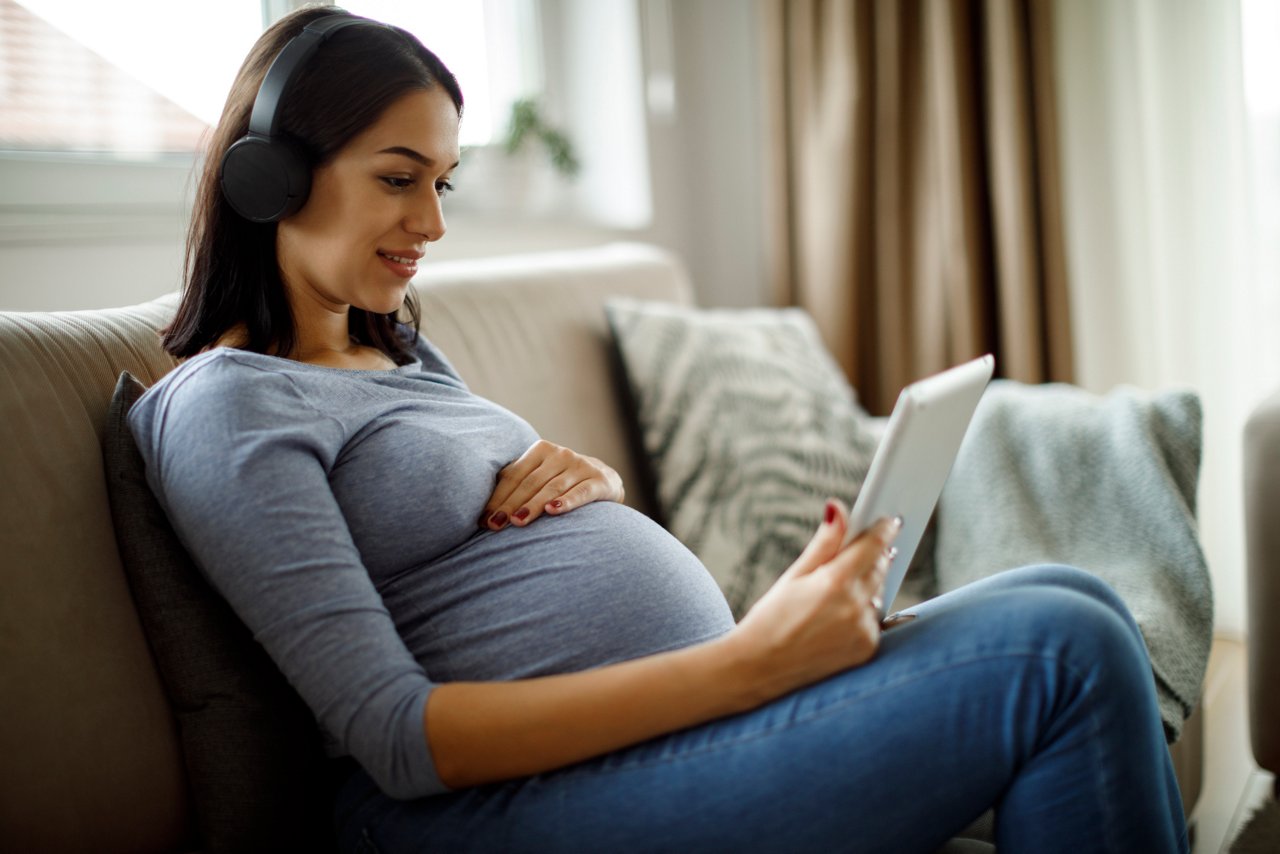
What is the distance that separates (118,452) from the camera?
0.92m

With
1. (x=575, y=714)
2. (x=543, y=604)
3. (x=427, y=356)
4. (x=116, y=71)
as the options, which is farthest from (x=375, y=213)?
(x=116, y=71)

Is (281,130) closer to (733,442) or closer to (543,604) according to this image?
(543,604)

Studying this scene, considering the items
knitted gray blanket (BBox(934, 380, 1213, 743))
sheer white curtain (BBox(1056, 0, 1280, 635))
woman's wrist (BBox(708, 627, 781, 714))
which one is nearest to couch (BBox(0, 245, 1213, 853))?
woman's wrist (BBox(708, 627, 781, 714))

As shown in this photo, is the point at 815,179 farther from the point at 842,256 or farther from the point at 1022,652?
the point at 1022,652

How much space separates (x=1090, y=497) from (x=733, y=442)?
0.52 metres

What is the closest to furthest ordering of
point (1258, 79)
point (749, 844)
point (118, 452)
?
point (749, 844), point (118, 452), point (1258, 79)

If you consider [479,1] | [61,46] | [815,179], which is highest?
[479,1]

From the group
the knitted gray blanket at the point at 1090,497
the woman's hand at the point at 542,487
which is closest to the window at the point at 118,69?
the woman's hand at the point at 542,487

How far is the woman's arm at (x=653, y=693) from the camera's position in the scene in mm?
782

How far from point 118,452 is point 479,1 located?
165cm

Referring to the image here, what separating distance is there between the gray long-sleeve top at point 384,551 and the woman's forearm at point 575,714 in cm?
2

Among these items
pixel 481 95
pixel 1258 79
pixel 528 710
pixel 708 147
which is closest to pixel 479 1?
pixel 481 95

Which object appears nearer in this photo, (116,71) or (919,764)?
(919,764)

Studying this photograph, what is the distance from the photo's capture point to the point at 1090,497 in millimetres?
1540
